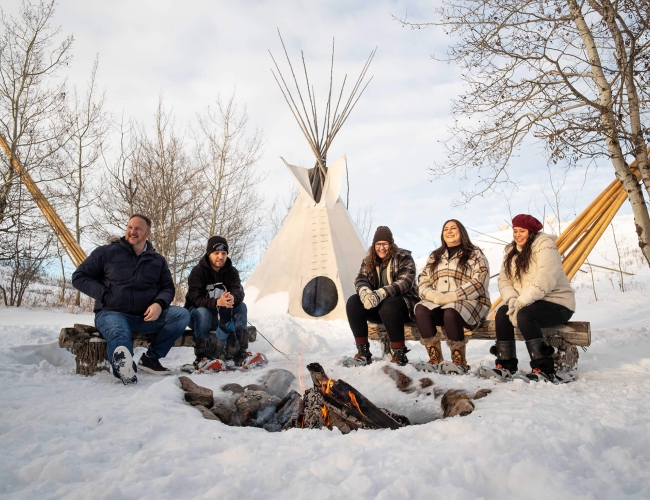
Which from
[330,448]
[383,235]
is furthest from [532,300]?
[330,448]

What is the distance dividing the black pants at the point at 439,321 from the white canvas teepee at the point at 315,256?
3.02m

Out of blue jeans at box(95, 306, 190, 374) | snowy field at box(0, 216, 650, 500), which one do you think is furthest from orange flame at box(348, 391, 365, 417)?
blue jeans at box(95, 306, 190, 374)

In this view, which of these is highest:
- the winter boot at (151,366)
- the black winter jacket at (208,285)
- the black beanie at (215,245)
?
the black beanie at (215,245)

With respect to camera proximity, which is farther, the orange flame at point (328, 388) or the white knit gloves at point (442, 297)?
the white knit gloves at point (442, 297)

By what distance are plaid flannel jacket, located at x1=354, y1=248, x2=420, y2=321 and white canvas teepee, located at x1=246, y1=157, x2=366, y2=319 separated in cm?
264

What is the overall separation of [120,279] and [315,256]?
143 inches

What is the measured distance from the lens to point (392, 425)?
6.65 feet

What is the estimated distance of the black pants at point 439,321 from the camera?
2949 mm

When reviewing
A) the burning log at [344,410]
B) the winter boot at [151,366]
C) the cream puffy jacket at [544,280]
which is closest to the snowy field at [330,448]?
the burning log at [344,410]

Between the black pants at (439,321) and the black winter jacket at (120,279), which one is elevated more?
the black winter jacket at (120,279)

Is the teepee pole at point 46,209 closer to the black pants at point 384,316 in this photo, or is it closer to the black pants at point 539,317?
the black pants at point 384,316

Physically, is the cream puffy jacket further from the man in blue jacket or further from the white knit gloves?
the man in blue jacket

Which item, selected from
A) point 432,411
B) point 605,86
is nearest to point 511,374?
point 432,411

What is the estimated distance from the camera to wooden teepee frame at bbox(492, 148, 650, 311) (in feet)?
15.4
